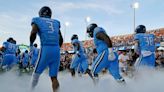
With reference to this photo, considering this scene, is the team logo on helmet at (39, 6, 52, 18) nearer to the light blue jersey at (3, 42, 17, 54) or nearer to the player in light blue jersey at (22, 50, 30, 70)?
the light blue jersey at (3, 42, 17, 54)

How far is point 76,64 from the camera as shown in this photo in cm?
1346

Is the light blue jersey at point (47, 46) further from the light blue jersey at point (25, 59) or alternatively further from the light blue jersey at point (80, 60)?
the light blue jersey at point (25, 59)

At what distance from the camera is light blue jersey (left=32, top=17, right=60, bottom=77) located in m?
6.70

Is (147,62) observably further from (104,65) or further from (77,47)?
(77,47)

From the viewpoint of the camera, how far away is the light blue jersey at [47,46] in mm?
6695

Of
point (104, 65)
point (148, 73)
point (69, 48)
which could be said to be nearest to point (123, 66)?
point (148, 73)

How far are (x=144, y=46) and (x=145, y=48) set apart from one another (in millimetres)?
58

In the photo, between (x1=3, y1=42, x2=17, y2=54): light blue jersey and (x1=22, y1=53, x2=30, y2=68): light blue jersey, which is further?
(x1=22, y1=53, x2=30, y2=68): light blue jersey

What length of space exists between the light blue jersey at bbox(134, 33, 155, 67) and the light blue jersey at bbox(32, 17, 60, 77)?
3.02m

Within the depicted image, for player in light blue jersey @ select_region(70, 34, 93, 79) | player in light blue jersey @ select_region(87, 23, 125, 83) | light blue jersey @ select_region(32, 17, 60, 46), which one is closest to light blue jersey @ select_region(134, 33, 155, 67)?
player in light blue jersey @ select_region(87, 23, 125, 83)

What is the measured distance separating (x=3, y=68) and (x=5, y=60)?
1.64ft

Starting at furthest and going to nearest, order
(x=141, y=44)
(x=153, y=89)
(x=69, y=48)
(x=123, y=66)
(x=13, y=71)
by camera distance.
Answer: (x=69, y=48) → (x=123, y=66) → (x=13, y=71) → (x=141, y=44) → (x=153, y=89)

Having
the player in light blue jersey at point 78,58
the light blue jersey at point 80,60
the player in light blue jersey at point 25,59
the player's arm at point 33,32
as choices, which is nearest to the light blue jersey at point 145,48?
the player's arm at point 33,32

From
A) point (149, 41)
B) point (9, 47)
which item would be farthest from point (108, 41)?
point (9, 47)
